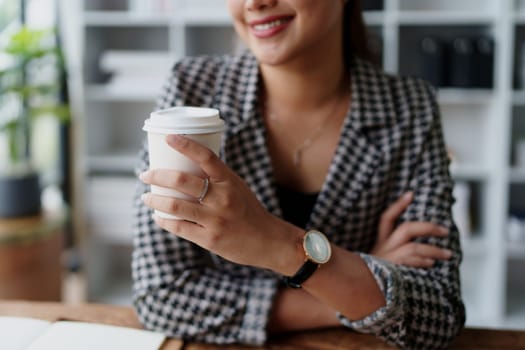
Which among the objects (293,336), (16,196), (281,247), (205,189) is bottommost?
(16,196)

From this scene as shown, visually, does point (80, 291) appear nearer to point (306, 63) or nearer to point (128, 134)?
point (128, 134)

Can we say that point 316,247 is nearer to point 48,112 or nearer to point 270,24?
point 270,24

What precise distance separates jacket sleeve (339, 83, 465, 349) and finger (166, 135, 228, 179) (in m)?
0.38

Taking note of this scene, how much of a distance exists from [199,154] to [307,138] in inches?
26.2

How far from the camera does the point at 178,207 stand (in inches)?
33.9

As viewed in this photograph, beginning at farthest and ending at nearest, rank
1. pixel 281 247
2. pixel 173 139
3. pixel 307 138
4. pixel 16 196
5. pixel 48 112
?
1. pixel 48 112
2. pixel 16 196
3. pixel 307 138
4. pixel 281 247
5. pixel 173 139

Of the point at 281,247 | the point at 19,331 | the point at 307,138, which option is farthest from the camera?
the point at 307,138

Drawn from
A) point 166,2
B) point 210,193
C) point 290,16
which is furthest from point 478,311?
point 210,193

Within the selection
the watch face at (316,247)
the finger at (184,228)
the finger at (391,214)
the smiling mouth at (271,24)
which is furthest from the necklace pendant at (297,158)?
the finger at (184,228)

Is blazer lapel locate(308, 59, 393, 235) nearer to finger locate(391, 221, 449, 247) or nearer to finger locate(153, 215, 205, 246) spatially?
finger locate(391, 221, 449, 247)

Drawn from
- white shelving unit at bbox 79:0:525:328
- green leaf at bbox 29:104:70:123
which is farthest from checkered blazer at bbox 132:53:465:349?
green leaf at bbox 29:104:70:123

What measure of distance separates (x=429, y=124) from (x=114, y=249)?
2.76 meters

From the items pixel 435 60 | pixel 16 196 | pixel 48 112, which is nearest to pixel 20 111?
pixel 48 112

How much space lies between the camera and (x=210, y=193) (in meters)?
0.88
